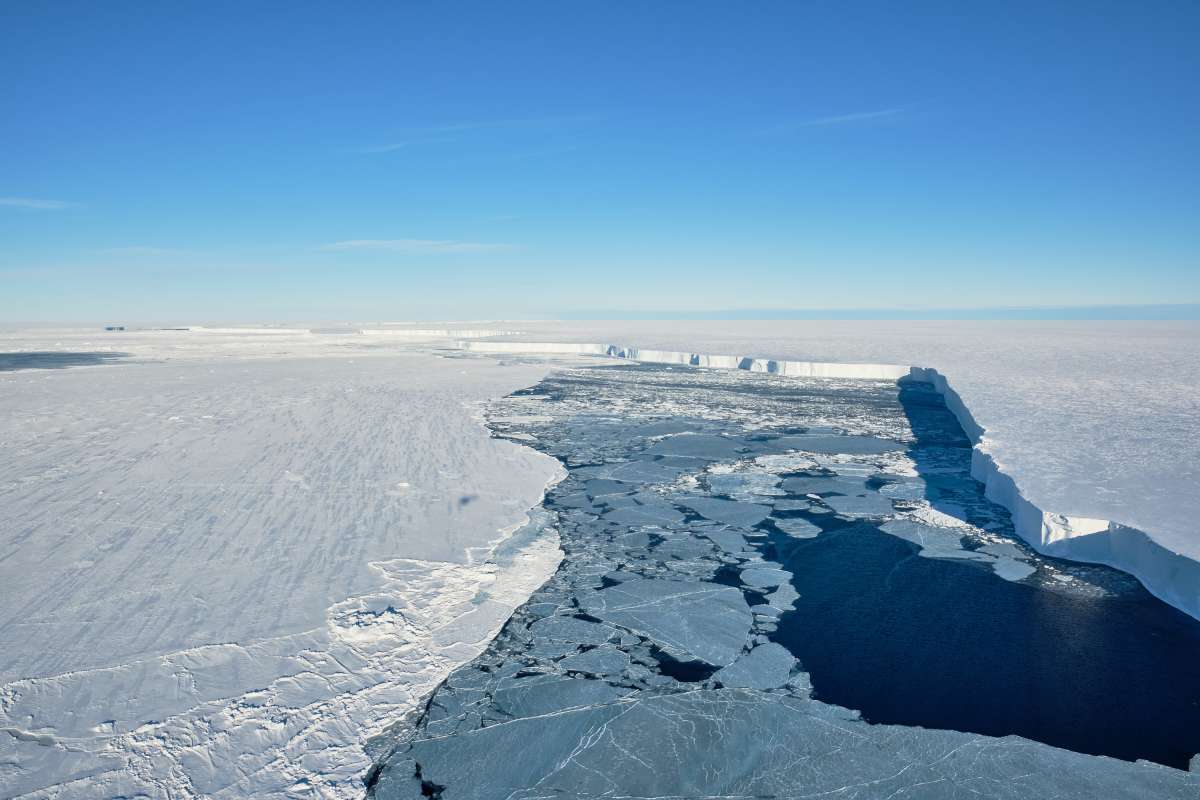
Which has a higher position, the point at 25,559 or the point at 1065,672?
the point at 25,559

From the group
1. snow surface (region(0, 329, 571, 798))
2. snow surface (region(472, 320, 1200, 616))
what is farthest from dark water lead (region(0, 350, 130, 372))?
snow surface (region(472, 320, 1200, 616))

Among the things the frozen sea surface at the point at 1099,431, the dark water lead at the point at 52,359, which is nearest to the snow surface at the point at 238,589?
the frozen sea surface at the point at 1099,431

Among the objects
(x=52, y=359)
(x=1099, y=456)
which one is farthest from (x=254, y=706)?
(x=52, y=359)

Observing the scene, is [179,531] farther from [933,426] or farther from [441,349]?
[441,349]

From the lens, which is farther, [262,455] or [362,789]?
[262,455]

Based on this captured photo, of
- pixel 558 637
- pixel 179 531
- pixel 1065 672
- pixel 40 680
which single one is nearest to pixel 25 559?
pixel 179 531

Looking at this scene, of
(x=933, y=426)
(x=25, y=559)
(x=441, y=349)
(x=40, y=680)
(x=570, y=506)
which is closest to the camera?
(x=40, y=680)

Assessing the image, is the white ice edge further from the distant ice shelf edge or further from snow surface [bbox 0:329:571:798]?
the distant ice shelf edge
